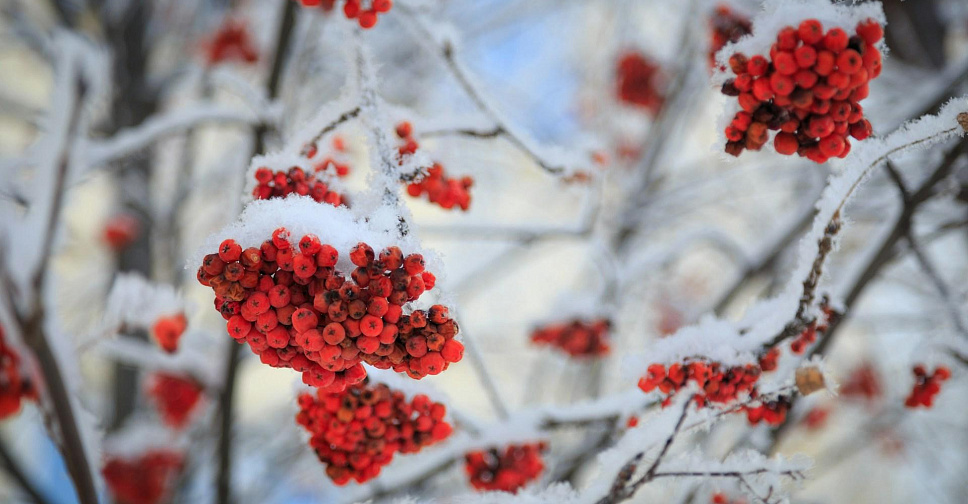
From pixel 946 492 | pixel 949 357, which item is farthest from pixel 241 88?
pixel 946 492

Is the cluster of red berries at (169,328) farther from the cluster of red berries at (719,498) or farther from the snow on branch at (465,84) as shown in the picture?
the cluster of red berries at (719,498)

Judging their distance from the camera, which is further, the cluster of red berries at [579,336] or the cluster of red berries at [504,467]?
the cluster of red berries at [579,336]

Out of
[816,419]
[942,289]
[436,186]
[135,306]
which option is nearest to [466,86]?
[436,186]

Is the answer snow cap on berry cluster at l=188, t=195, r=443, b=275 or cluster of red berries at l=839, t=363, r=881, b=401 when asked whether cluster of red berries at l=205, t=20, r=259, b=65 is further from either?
cluster of red berries at l=839, t=363, r=881, b=401

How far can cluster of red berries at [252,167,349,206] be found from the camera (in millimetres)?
1164

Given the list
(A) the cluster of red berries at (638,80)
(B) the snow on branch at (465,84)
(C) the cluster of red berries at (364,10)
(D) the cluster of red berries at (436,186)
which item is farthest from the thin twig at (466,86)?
(A) the cluster of red berries at (638,80)

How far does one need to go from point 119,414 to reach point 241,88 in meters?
2.87

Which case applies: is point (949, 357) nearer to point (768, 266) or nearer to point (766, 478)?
point (766, 478)

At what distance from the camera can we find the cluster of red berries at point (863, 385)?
12.1 feet

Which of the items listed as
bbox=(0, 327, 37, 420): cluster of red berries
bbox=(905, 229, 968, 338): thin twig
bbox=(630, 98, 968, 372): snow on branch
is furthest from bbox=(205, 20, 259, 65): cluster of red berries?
bbox=(905, 229, 968, 338): thin twig

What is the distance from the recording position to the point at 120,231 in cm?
380

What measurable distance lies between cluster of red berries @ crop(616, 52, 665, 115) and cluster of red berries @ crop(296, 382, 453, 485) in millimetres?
2638

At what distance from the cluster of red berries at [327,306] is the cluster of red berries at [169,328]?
37.3 inches

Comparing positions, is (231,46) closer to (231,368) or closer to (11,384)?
(231,368)
